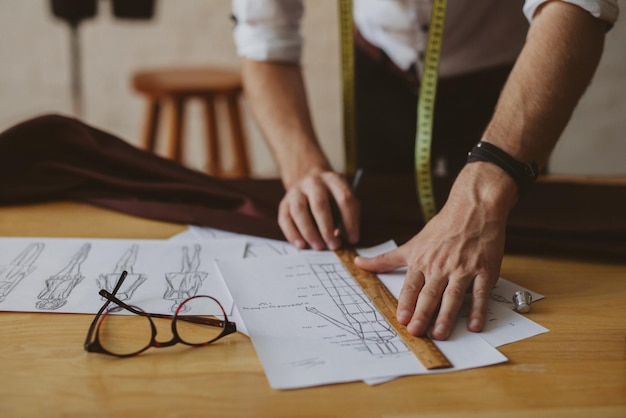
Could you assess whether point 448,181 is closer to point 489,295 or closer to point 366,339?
point 489,295

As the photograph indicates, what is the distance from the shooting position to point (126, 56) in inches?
145

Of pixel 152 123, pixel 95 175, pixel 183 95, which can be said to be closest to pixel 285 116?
pixel 95 175

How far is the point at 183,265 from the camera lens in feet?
3.34

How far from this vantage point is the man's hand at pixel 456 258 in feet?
2.75

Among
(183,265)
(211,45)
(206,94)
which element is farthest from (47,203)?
(211,45)

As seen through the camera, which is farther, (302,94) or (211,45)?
(211,45)

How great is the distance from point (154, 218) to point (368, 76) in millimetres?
793

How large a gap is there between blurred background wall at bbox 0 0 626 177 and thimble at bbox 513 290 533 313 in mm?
2833

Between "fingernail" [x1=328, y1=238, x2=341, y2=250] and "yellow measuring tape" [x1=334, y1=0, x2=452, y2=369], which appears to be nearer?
"yellow measuring tape" [x1=334, y1=0, x2=452, y2=369]

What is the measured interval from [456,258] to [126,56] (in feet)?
10.4

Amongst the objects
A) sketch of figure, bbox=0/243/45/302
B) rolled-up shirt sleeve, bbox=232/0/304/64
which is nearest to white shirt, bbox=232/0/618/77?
rolled-up shirt sleeve, bbox=232/0/304/64

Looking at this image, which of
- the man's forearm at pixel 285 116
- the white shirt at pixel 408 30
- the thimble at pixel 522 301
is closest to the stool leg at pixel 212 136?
the white shirt at pixel 408 30

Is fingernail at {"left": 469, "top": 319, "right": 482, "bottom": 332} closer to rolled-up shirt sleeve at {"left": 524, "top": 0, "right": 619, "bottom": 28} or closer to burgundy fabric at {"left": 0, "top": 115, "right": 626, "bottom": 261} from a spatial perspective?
burgundy fabric at {"left": 0, "top": 115, "right": 626, "bottom": 261}

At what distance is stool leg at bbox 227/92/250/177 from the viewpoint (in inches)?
111
